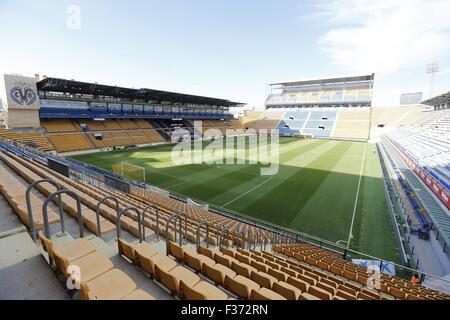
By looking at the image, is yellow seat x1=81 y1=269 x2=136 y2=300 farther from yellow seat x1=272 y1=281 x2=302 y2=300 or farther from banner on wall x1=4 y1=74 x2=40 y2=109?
banner on wall x1=4 y1=74 x2=40 y2=109

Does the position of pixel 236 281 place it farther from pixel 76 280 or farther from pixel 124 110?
pixel 124 110

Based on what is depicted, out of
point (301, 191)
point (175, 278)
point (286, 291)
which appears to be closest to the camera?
point (175, 278)

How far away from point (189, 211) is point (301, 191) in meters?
10.1

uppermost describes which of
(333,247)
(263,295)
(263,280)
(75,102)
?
(75,102)

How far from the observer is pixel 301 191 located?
18188mm

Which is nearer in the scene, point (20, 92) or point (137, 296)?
point (137, 296)

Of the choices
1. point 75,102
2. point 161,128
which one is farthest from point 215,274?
point 161,128

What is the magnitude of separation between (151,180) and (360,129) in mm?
55512

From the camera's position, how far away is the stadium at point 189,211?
3.40 metres

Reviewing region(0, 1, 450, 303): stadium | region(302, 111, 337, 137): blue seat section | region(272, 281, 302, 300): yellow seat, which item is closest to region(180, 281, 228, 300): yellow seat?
region(0, 1, 450, 303): stadium

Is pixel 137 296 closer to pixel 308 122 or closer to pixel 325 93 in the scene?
pixel 308 122

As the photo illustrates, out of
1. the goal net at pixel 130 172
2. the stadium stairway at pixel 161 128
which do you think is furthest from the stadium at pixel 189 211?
the stadium stairway at pixel 161 128

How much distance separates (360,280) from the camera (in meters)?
6.89
